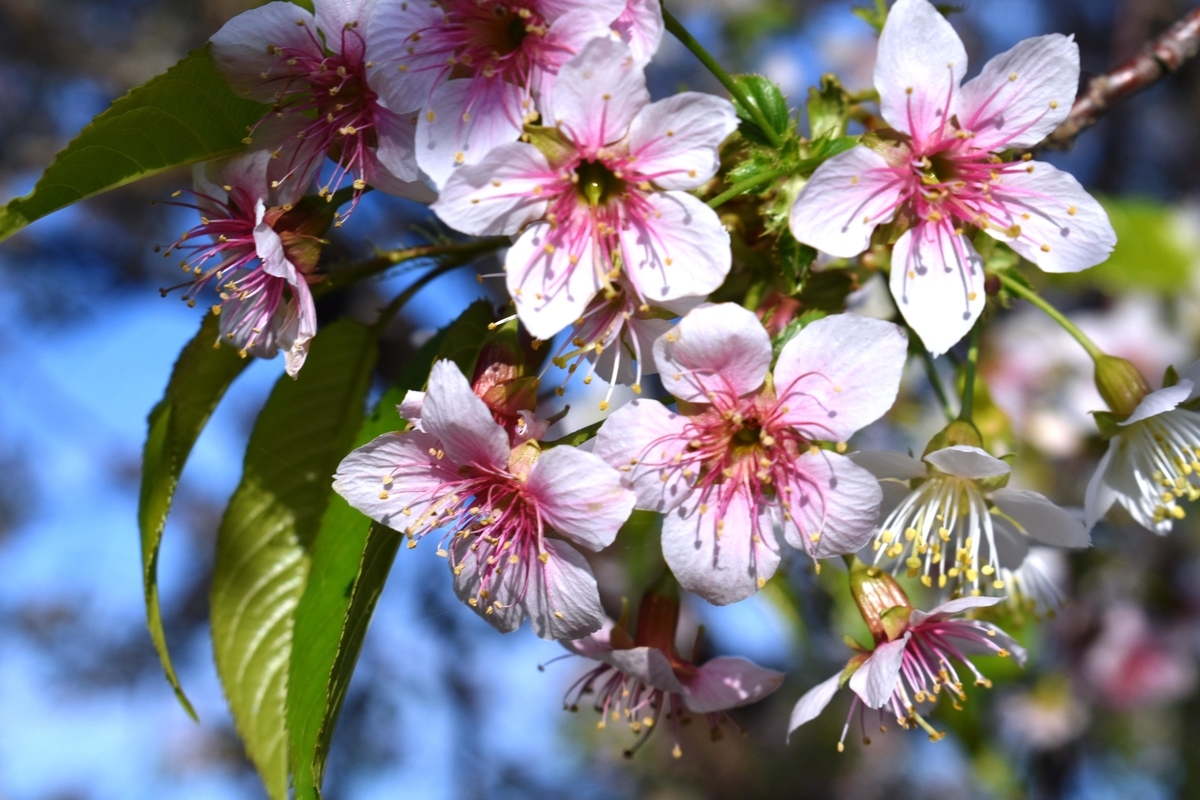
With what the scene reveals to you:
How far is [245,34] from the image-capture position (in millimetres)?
1051

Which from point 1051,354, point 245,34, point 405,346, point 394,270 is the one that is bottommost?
point 1051,354

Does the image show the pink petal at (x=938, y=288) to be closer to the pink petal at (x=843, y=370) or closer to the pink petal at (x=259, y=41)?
the pink petal at (x=843, y=370)

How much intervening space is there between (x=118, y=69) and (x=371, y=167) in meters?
3.27

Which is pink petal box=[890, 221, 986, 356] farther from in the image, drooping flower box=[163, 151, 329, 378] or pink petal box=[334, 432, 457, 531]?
drooping flower box=[163, 151, 329, 378]

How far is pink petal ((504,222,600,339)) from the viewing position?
0.99m

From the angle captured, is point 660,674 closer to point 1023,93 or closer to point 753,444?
point 753,444

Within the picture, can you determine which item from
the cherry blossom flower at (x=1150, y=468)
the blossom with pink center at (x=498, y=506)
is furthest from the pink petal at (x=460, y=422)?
the cherry blossom flower at (x=1150, y=468)

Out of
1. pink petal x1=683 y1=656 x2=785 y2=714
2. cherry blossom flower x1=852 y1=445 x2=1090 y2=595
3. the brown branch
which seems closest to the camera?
cherry blossom flower x1=852 y1=445 x2=1090 y2=595

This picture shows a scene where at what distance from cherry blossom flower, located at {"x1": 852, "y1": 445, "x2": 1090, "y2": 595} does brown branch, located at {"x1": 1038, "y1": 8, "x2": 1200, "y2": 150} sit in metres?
0.77

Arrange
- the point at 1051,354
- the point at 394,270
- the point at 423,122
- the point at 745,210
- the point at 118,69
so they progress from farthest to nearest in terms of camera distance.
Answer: the point at 118,69, the point at 1051,354, the point at 394,270, the point at 745,210, the point at 423,122

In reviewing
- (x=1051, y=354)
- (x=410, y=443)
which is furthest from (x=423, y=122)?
(x=1051, y=354)

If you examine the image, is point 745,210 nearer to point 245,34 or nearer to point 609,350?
point 609,350

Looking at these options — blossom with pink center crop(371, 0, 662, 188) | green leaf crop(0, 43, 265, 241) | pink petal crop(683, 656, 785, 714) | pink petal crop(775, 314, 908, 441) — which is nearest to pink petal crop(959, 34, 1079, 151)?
pink petal crop(775, 314, 908, 441)

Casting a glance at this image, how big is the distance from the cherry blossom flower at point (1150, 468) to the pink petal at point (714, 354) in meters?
0.57
